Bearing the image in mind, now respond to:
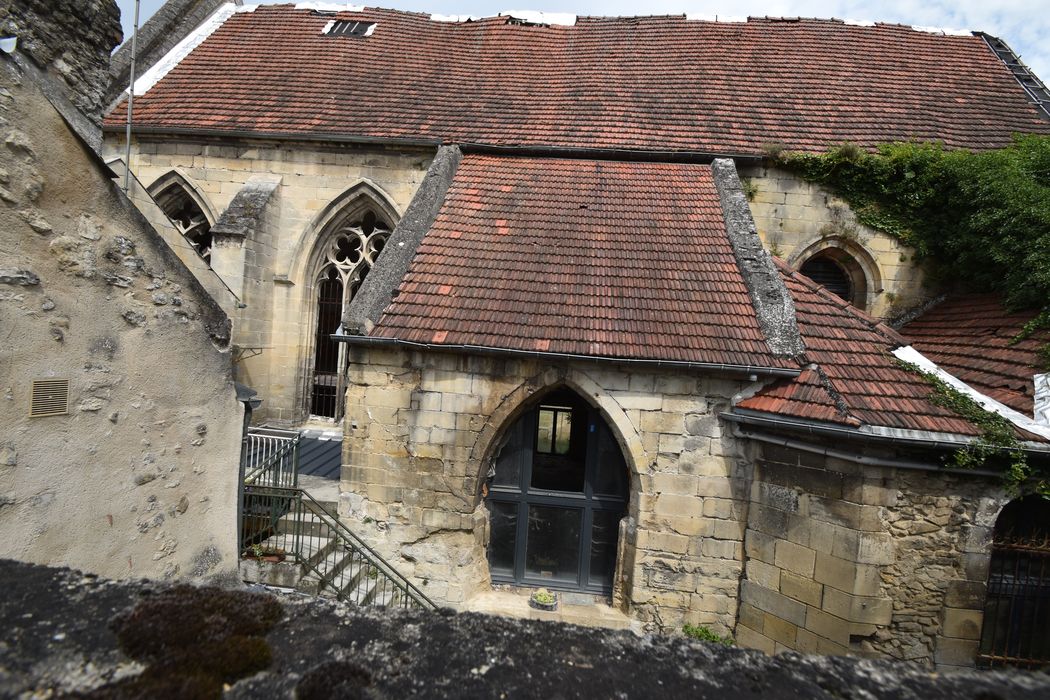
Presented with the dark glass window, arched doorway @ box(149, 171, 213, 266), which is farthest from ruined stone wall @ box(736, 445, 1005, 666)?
arched doorway @ box(149, 171, 213, 266)

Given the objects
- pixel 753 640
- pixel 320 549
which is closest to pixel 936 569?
pixel 753 640

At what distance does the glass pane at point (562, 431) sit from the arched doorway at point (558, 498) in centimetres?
1

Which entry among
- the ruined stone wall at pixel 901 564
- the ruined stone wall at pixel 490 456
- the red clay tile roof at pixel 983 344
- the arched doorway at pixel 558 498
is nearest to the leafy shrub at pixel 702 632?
the ruined stone wall at pixel 490 456

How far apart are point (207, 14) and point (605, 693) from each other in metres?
17.0

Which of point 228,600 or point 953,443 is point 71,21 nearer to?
point 228,600

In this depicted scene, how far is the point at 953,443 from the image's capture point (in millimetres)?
4547

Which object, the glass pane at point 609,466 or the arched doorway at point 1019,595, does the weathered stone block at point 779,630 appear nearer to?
the arched doorway at point 1019,595

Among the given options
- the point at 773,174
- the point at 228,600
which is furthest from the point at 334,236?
the point at 228,600

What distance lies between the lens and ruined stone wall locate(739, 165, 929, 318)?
835 cm

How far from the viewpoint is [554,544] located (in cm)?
654

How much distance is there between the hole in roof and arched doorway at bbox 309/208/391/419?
5293 mm

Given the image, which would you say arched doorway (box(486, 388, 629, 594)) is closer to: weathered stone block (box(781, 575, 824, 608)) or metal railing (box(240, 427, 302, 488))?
weathered stone block (box(781, 575, 824, 608))

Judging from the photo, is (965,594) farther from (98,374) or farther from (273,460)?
(273,460)

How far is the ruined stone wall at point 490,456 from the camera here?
565 centimetres
